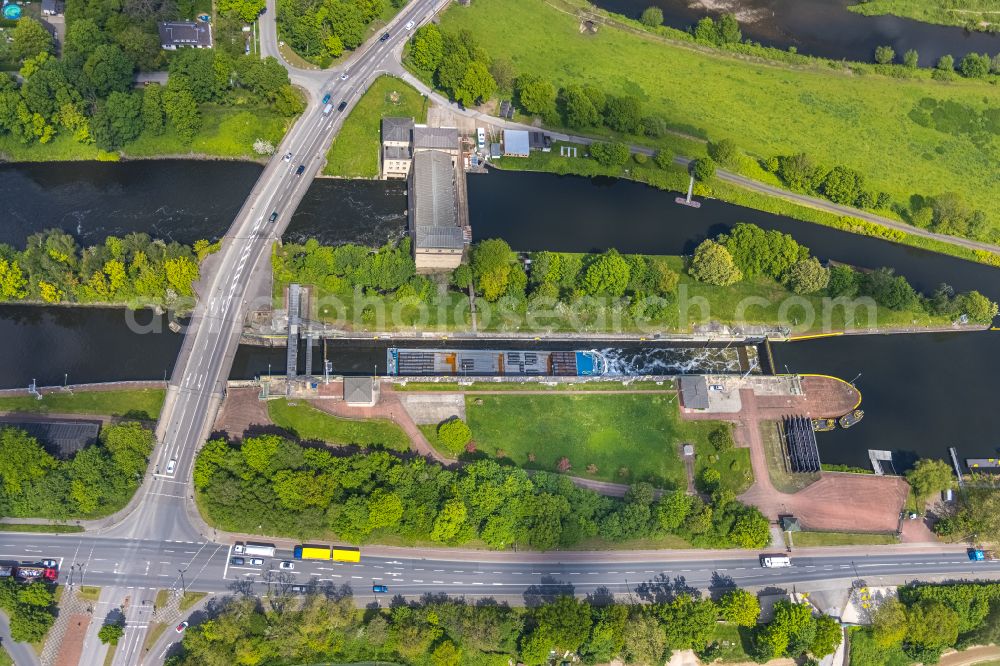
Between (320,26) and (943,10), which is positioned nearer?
(320,26)

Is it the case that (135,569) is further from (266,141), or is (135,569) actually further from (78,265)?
(266,141)

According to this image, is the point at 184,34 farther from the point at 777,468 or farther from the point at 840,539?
the point at 840,539

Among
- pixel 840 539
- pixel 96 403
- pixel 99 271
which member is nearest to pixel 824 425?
pixel 840 539

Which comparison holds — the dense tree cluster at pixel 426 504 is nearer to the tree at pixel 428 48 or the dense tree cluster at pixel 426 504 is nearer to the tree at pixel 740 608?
the tree at pixel 740 608

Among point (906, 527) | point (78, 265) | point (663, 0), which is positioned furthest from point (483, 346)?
point (663, 0)

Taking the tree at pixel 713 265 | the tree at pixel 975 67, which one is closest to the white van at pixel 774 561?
the tree at pixel 713 265
